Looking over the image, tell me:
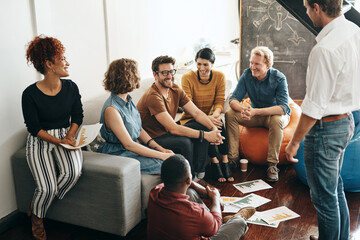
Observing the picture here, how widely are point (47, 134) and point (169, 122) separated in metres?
0.94

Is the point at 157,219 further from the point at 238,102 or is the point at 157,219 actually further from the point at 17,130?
the point at 238,102

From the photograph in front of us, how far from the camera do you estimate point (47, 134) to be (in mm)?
2400

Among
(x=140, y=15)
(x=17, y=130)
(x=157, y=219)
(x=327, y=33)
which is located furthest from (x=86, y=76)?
(x=327, y=33)

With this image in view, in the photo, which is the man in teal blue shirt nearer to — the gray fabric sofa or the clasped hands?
the clasped hands

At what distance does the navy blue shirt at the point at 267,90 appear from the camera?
346cm

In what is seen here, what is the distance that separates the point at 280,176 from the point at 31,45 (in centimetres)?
232

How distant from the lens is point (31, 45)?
7.82 ft

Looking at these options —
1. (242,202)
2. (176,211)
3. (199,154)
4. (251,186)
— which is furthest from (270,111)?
(176,211)

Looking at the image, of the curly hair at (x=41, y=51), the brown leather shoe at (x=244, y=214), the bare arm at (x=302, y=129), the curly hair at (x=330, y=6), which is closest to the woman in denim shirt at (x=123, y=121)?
the curly hair at (x=41, y=51)

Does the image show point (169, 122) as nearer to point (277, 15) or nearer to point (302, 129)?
point (302, 129)

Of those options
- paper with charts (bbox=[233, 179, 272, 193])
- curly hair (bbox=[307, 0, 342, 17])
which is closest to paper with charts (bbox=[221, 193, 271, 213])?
paper with charts (bbox=[233, 179, 272, 193])

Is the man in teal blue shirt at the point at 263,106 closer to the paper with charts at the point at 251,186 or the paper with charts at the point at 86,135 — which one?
the paper with charts at the point at 251,186

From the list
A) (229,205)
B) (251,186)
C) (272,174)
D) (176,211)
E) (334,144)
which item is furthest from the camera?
(272,174)

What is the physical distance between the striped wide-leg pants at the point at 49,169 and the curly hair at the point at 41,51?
0.44 meters
